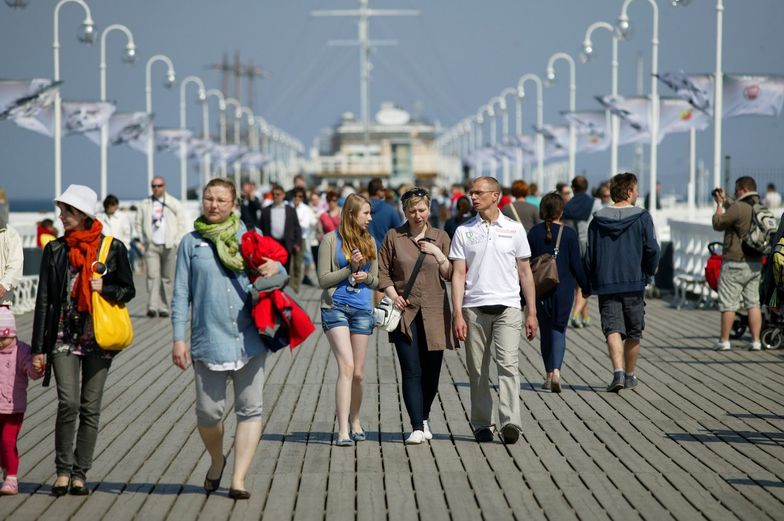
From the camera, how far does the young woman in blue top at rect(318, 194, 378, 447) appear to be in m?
8.79

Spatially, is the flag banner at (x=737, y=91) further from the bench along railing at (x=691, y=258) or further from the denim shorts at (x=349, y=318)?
the denim shorts at (x=349, y=318)

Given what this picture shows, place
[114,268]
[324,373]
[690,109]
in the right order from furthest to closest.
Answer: [690,109] < [324,373] < [114,268]

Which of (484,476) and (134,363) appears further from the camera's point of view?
(134,363)

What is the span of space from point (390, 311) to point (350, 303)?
0.33 meters

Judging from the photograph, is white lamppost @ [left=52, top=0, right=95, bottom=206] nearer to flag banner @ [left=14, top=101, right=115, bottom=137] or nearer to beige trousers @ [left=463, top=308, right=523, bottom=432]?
flag banner @ [left=14, top=101, right=115, bottom=137]

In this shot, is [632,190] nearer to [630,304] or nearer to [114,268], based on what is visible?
[630,304]

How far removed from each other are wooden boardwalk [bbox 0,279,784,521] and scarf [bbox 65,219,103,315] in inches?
41.5

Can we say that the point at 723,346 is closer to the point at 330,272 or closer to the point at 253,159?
the point at 330,272

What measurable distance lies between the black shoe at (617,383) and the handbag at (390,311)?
3090 mm

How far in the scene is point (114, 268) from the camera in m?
7.46

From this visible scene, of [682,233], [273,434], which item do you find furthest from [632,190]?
[682,233]

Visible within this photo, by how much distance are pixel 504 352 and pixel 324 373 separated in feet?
13.1

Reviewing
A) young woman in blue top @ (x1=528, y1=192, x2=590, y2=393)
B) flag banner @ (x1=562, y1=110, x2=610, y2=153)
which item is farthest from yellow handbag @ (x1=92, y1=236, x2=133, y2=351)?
flag banner @ (x1=562, y1=110, x2=610, y2=153)

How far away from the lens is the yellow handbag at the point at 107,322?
7.31 m
